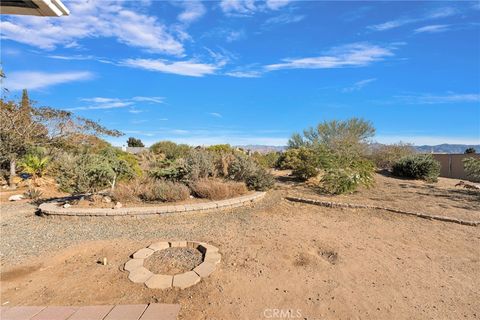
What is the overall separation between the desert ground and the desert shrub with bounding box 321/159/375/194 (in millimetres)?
1475

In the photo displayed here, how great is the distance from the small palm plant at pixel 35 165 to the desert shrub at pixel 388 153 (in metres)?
17.2

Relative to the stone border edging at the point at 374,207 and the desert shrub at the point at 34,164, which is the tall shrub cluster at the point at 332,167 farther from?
the desert shrub at the point at 34,164

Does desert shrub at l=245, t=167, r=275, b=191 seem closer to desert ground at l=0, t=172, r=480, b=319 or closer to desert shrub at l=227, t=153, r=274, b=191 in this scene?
desert shrub at l=227, t=153, r=274, b=191

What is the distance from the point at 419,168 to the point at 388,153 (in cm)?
701

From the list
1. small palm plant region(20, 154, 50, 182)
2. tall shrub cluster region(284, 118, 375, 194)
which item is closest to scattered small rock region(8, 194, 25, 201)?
small palm plant region(20, 154, 50, 182)

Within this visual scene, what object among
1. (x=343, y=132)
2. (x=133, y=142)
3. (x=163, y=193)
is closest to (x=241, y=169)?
(x=163, y=193)

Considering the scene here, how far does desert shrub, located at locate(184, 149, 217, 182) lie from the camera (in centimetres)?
730

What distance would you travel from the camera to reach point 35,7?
86.2 inches

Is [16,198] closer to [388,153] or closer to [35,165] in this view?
[35,165]

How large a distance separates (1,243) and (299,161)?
312 inches

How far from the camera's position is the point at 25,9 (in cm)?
226

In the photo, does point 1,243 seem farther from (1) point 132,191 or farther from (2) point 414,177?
(2) point 414,177

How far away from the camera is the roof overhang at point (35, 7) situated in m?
2.12

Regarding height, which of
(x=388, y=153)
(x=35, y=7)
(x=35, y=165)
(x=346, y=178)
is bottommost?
(x=346, y=178)
